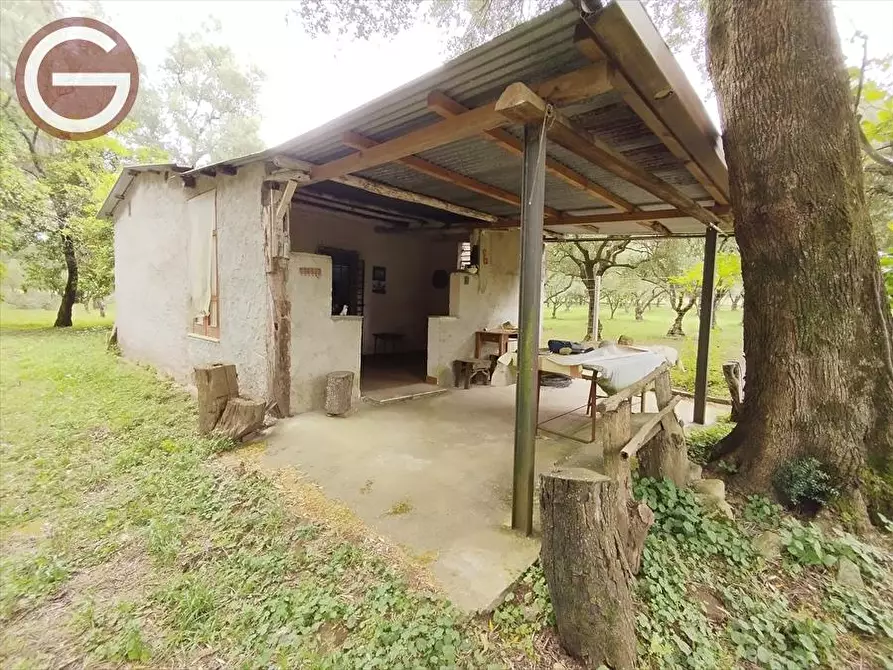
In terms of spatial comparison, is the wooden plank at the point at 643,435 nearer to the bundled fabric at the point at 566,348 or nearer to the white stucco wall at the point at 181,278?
the bundled fabric at the point at 566,348

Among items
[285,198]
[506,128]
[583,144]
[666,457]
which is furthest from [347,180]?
[666,457]

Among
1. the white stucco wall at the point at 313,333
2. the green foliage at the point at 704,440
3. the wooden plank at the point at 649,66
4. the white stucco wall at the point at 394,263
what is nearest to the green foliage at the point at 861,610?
the green foliage at the point at 704,440

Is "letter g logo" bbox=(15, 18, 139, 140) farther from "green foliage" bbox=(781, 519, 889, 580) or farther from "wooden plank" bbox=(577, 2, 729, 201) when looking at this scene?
"green foliage" bbox=(781, 519, 889, 580)

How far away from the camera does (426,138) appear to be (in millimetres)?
2672

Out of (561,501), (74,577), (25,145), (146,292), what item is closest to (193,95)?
(146,292)

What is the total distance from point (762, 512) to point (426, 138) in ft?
11.1

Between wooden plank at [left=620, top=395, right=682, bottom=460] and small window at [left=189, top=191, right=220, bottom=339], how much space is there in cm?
489

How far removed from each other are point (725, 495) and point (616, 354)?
1.45 metres

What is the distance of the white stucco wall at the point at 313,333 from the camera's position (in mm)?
4270

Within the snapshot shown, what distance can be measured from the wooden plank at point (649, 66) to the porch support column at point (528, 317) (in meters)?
0.51

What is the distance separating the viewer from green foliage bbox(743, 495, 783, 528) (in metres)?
2.54

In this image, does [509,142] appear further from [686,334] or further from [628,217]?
[686,334]

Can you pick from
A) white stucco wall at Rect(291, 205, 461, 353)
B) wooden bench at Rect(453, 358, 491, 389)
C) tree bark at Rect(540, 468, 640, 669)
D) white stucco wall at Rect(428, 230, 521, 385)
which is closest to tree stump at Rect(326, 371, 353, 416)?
white stucco wall at Rect(428, 230, 521, 385)

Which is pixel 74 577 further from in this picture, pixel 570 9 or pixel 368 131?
pixel 570 9
